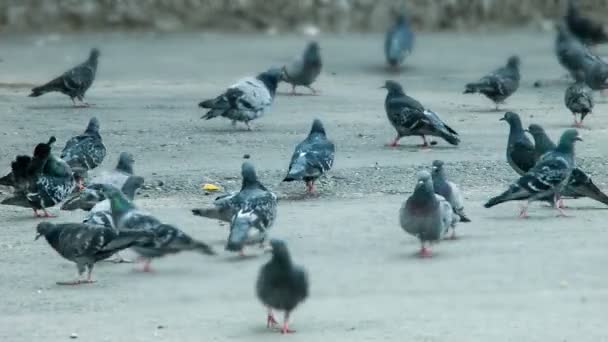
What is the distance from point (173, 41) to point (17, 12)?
2707 millimetres

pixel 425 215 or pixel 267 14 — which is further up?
pixel 267 14

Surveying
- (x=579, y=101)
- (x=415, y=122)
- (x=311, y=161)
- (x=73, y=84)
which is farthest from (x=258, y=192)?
(x=73, y=84)

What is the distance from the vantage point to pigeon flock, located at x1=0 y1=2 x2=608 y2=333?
10.5m

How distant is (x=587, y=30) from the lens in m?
24.7

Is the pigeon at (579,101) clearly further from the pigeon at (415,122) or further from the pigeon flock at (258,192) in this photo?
the pigeon at (415,122)

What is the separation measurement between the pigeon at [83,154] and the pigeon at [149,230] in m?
2.82

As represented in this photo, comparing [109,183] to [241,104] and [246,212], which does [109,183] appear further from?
[241,104]

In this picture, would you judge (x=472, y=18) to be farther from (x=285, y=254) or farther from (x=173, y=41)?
(x=285, y=254)

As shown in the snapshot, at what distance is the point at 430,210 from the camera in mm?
11141

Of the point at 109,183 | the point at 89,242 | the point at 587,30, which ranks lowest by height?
the point at 89,242

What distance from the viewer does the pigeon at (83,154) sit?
13977mm

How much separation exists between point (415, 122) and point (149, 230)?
599cm

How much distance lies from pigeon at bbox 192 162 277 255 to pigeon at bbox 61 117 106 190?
236 centimetres

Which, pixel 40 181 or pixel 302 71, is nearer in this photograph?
pixel 40 181
